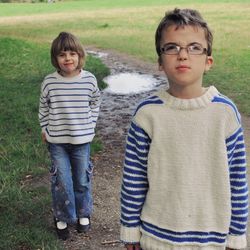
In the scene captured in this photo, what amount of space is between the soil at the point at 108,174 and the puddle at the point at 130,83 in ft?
1.45

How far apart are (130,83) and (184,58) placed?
31.6ft

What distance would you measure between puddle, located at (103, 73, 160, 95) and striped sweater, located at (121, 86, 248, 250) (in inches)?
324

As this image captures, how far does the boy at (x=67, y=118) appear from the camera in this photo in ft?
13.2

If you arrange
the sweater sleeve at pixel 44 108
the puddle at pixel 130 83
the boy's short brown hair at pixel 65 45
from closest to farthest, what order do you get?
1. the boy's short brown hair at pixel 65 45
2. the sweater sleeve at pixel 44 108
3. the puddle at pixel 130 83

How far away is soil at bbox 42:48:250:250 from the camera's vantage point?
430cm

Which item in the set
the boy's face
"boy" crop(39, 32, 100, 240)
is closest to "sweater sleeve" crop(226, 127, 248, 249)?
the boy's face

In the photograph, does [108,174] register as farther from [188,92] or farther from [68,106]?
[188,92]

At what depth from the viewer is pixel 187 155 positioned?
2217 mm

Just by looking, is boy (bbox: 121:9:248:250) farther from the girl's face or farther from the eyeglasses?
the girl's face

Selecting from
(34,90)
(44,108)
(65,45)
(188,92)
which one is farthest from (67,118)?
(34,90)

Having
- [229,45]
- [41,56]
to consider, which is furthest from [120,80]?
[229,45]

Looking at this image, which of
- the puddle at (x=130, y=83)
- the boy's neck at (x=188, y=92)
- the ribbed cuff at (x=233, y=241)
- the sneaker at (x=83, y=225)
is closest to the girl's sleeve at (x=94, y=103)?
the sneaker at (x=83, y=225)

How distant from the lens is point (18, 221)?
177 inches

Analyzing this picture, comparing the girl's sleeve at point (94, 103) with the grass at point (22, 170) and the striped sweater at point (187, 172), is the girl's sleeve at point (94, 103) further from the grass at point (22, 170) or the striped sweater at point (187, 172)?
the striped sweater at point (187, 172)
